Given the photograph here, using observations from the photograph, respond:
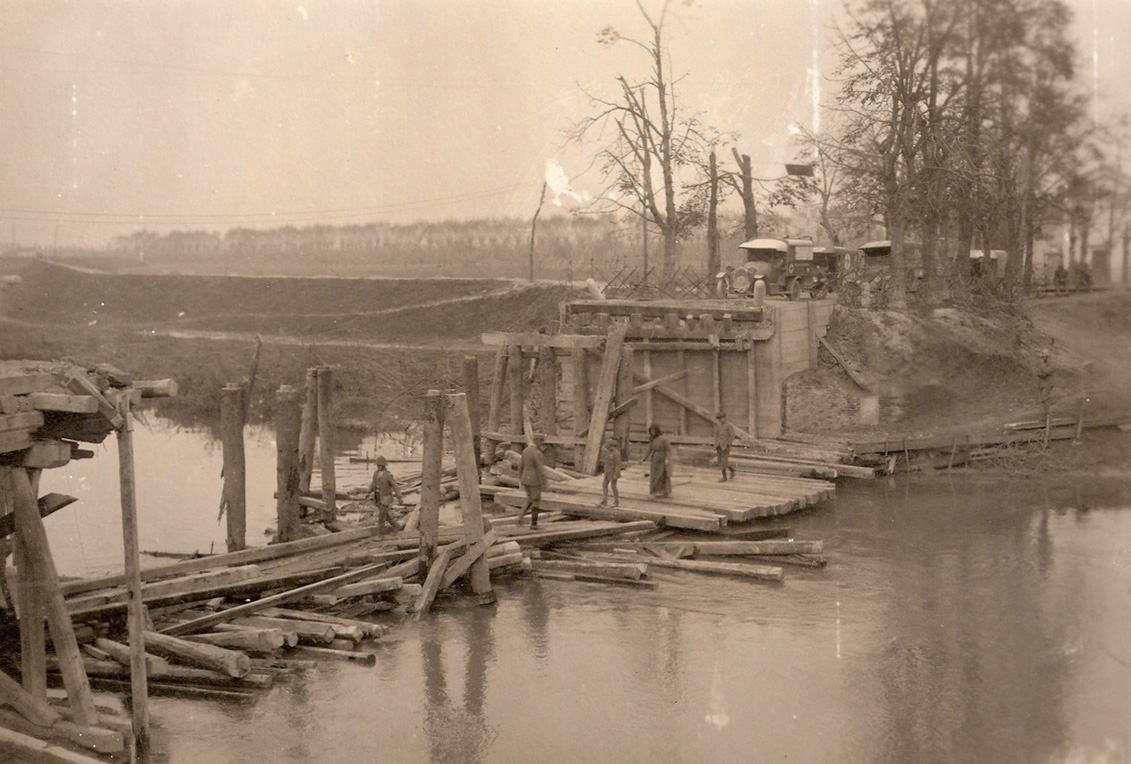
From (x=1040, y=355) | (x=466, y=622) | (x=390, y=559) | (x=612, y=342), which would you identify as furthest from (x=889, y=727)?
(x=1040, y=355)

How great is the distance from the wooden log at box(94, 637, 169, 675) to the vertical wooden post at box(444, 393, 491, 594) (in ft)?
14.1

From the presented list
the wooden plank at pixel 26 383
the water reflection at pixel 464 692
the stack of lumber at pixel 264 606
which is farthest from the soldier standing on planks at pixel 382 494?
the wooden plank at pixel 26 383

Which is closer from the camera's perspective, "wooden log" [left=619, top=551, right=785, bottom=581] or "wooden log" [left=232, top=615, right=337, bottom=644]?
"wooden log" [left=232, top=615, right=337, bottom=644]

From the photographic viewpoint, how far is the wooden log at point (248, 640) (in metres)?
12.0

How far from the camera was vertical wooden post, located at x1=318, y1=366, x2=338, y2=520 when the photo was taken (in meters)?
18.6

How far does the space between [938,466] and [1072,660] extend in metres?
11.3

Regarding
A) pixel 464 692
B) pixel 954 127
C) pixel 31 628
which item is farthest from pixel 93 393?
pixel 954 127

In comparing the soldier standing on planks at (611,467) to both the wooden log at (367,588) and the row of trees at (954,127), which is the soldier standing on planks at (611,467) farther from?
the row of trees at (954,127)

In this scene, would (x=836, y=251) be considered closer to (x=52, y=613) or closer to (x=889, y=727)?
(x=889, y=727)

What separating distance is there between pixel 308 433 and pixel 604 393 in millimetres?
5912

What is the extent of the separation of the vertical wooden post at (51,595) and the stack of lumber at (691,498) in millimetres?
9436

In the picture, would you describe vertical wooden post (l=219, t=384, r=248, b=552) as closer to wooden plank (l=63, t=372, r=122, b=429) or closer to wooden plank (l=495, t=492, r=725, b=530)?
wooden plank (l=495, t=492, r=725, b=530)

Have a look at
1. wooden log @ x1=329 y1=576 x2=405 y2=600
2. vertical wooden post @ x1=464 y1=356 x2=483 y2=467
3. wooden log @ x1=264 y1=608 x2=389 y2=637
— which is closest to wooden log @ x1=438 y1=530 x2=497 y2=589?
wooden log @ x1=329 y1=576 x2=405 y2=600

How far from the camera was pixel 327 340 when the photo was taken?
46938 millimetres
